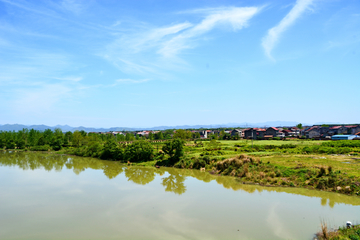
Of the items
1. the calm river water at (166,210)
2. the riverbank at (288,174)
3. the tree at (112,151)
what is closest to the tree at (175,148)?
the riverbank at (288,174)

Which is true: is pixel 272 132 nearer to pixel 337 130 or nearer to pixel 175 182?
pixel 337 130

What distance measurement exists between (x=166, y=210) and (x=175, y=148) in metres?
22.1

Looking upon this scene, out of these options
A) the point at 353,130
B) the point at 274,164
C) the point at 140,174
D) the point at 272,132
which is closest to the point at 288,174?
the point at 274,164

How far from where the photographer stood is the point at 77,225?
1756cm

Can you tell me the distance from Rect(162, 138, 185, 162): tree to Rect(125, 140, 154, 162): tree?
17.2 feet

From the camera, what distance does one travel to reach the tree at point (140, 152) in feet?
153

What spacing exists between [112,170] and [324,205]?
32190 millimetres

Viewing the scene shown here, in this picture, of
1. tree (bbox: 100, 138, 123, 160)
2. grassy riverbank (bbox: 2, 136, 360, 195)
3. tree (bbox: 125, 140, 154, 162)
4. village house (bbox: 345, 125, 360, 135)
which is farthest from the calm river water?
village house (bbox: 345, 125, 360, 135)

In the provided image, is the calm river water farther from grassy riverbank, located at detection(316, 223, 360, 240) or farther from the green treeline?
the green treeline

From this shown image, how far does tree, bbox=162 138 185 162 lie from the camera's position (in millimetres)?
42000

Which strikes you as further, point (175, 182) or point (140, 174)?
point (140, 174)

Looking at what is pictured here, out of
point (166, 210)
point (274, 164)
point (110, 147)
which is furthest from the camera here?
point (110, 147)

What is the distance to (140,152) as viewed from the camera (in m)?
46.4

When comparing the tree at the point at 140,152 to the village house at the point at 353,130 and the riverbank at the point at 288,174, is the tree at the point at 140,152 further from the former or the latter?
the village house at the point at 353,130
